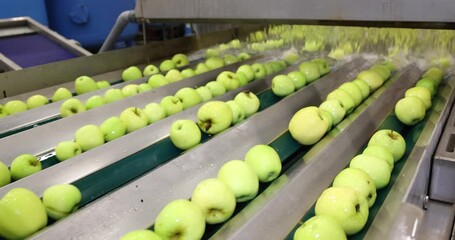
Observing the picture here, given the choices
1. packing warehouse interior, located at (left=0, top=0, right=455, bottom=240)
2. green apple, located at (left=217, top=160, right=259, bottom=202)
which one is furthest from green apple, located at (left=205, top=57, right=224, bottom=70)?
green apple, located at (left=217, top=160, right=259, bottom=202)

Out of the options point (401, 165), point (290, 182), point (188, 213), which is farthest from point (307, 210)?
point (401, 165)

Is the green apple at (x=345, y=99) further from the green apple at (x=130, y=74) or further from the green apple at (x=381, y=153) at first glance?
the green apple at (x=130, y=74)

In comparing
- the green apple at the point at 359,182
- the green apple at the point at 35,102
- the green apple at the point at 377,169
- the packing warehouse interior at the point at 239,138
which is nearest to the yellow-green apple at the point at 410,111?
the packing warehouse interior at the point at 239,138

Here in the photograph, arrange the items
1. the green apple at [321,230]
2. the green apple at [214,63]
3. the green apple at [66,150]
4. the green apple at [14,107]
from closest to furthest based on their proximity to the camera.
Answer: the green apple at [321,230]
the green apple at [66,150]
the green apple at [14,107]
the green apple at [214,63]

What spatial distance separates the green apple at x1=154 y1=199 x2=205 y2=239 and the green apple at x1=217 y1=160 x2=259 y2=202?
0.18m

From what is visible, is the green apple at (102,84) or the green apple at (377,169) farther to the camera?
the green apple at (102,84)

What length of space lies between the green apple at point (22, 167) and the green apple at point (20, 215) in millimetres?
250

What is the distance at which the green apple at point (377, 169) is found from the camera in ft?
3.77

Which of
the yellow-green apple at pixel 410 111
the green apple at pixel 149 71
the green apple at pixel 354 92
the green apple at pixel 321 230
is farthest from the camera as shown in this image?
the green apple at pixel 149 71

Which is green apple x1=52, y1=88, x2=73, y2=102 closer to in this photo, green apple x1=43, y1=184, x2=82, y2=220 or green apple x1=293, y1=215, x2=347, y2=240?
green apple x1=43, y1=184, x2=82, y2=220

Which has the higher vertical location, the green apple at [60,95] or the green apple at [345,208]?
the green apple at [60,95]

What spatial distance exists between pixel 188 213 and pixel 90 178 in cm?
43

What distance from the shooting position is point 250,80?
217 cm

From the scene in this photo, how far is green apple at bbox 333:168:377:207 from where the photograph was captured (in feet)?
3.48
